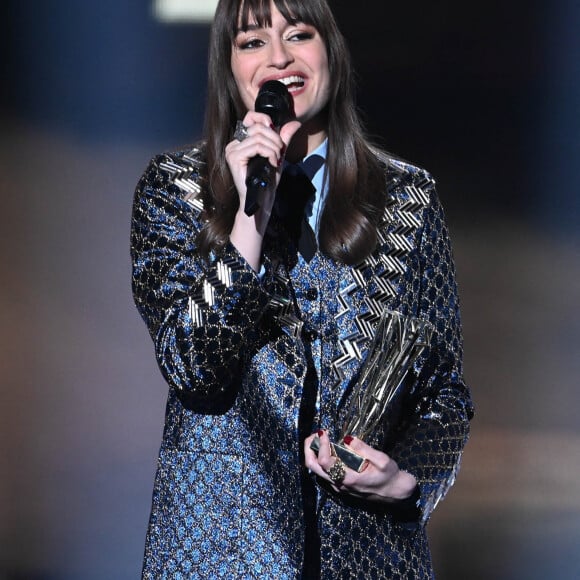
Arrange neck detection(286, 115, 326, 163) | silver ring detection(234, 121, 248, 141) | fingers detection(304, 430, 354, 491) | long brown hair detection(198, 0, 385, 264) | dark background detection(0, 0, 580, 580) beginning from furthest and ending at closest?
1. dark background detection(0, 0, 580, 580)
2. neck detection(286, 115, 326, 163)
3. long brown hair detection(198, 0, 385, 264)
4. silver ring detection(234, 121, 248, 141)
5. fingers detection(304, 430, 354, 491)

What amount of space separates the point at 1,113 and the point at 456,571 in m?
1.50

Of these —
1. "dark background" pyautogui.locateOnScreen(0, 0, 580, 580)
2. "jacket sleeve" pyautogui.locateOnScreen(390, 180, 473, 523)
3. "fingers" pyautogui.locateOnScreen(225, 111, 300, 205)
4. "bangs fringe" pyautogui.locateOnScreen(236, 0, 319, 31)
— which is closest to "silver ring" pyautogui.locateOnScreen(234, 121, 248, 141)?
"fingers" pyautogui.locateOnScreen(225, 111, 300, 205)

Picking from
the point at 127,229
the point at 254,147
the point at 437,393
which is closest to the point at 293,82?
the point at 254,147

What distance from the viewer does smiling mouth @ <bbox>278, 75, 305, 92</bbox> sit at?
4.83 feet

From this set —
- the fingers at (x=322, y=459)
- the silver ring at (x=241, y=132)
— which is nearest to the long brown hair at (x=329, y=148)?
the silver ring at (x=241, y=132)

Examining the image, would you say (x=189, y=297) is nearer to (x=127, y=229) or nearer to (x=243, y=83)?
(x=243, y=83)

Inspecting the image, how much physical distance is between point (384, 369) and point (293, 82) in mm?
440

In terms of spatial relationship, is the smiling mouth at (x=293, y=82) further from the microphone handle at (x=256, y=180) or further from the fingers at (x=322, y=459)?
the fingers at (x=322, y=459)

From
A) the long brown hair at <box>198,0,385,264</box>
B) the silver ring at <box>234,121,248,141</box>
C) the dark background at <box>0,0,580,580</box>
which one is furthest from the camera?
the dark background at <box>0,0,580,580</box>

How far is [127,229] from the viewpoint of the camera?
2475 millimetres

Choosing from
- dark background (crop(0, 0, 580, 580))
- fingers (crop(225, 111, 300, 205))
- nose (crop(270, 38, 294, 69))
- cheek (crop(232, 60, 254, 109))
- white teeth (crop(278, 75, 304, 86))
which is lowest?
dark background (crop(0, 0, 580, 580))

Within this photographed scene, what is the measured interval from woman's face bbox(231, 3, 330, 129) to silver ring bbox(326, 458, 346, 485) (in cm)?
50

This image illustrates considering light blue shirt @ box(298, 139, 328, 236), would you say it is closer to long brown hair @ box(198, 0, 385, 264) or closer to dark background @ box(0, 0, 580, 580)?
long brown hair @ box(198, 0, 385, 264)

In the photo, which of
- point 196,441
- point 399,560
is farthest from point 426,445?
point 196,441
